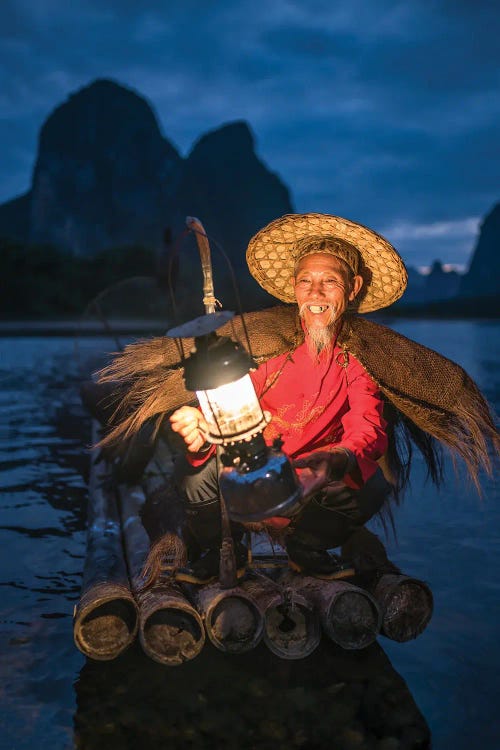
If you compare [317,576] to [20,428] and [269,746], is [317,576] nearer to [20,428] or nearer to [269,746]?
[269,746]

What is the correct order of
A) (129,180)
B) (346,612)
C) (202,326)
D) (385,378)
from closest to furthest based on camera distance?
(202,326) → (346,612) → (385,378) → (129,180)

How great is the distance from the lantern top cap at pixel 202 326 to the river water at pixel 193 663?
1605mm

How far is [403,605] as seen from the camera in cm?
353

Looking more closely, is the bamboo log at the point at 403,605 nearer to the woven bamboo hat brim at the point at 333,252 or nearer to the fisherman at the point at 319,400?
the fisherman at the point at 319,400

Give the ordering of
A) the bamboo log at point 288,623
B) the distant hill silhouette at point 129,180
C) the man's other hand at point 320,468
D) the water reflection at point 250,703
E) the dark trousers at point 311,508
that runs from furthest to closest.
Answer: the distant hill silhouette at point 129,180
the dark trousers at point 311,508
the bamboo log at point 288,623
the man's other hand at point 320,468
the water reflection at point 250,703

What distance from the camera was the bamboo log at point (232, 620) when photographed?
3.39m

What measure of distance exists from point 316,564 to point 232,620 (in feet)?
1.68

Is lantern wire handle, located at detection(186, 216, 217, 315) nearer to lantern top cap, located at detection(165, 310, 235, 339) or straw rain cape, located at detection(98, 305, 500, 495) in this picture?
lantern top cap, located at detection(165, 310, 235, 339)

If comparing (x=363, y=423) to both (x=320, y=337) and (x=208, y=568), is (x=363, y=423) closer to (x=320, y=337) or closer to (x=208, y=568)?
(x=320, y=337)

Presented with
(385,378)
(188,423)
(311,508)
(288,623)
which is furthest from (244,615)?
(385,378)

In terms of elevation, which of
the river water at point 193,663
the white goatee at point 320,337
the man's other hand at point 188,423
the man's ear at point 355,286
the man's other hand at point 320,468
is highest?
the man's ear at point 355,286

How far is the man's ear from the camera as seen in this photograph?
3.85 m

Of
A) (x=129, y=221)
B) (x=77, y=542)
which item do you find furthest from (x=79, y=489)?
(x=129, y=221)

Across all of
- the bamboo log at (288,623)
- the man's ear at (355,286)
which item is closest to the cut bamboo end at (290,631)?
the bamboo log at (288,623)
